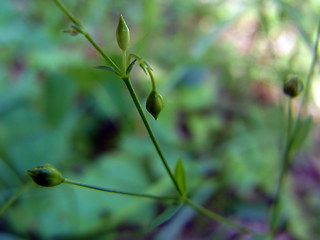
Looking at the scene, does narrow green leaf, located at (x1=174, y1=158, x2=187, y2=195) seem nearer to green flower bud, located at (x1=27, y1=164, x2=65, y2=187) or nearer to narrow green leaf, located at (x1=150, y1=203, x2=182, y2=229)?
narrow green leaf, located at (x1=150, y1=203, x2=182, y2=229)

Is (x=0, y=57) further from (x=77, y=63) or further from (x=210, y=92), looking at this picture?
(x=210, y=92)

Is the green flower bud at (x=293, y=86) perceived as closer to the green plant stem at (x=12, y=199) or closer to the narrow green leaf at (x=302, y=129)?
→ the narrow green leaf at (x=302, y=129)

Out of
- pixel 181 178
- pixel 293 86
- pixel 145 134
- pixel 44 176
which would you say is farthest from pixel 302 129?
pixel 145 134

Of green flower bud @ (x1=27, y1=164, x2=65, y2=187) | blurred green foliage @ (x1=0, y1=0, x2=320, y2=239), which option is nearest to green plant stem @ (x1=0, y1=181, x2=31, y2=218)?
green flower bud @ (x1=27, y1=164, x2=65, y2=187)

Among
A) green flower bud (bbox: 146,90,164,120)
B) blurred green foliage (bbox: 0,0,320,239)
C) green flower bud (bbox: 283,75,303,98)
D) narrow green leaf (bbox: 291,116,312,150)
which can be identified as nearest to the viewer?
green flower bud (bbox: 146,90,164,120)

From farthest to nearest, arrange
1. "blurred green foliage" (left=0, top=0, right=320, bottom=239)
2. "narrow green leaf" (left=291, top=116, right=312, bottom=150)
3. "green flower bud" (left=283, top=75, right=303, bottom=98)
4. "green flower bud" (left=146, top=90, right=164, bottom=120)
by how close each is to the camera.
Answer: "blurred green foliage" (left=0, top=0, right=320, bottom=239), "narrow green leaf" (left=291, top=116, right=312, bottom=150), "green flower bud" (left=283, top=75, right=303, bottom=98), "green flower bud" (left=146, top=90, right=164, bottom=120)

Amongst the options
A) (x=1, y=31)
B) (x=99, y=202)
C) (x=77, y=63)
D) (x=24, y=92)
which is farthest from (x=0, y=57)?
(x=99, y=202)

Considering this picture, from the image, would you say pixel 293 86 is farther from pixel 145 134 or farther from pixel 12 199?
pixel 145 134

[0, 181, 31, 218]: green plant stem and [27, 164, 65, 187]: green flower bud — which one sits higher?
[27, 164, 65, 187]: green flower bud

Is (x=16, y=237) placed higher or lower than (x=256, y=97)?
higher
